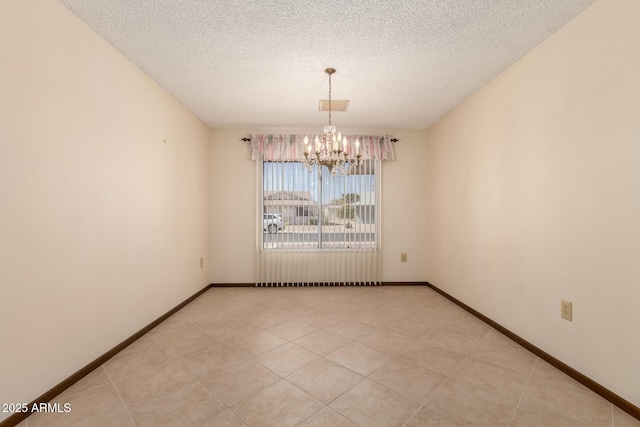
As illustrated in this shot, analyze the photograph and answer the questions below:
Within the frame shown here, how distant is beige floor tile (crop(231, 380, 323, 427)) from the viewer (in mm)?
1443

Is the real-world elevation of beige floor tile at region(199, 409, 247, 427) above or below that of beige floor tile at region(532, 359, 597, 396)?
above

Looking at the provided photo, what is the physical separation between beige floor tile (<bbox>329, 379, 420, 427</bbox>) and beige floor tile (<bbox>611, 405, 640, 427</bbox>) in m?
1.05

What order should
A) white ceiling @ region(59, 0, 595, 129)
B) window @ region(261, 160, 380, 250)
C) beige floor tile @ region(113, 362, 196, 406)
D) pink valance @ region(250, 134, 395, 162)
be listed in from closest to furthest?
1. beige floor tile @ region(113, 362, 196, 406)
2. white ceiling @ region(59, 0, 595, 129)
3. pink valance @ region(250, 134, 395, 162)
4. window @ region(261, 160, 380, 250)

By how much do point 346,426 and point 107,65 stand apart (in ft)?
9.95

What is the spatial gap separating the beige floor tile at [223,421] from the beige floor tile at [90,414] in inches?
15.2

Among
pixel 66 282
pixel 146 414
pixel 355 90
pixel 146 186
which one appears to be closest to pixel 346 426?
pixel 146 414

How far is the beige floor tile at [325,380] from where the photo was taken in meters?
1.67

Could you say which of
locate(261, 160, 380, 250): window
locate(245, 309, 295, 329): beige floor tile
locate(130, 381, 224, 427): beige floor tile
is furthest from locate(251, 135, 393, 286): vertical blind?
locate(130, 381, 224, 427): beige floor tile

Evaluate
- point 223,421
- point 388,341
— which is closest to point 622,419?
point 388,341

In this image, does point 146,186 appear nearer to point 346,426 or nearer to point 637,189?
point 346,426

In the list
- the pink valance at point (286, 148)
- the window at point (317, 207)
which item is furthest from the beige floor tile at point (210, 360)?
the pink valance at point (286, 148)

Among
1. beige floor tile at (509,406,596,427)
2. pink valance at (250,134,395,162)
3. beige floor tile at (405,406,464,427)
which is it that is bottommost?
beige floor tile at (405,406,464,427)

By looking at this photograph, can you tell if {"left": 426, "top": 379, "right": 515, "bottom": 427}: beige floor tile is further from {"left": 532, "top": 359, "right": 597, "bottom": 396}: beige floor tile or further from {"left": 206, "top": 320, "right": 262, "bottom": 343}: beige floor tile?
{"left": 206, "top": 320, "right": 262, "bottom": 343}: beige floor tile

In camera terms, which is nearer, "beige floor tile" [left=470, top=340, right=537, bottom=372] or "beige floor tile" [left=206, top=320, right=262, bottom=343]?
"beige floor tile" [left=470, top=340, right=537, bottom=372]
